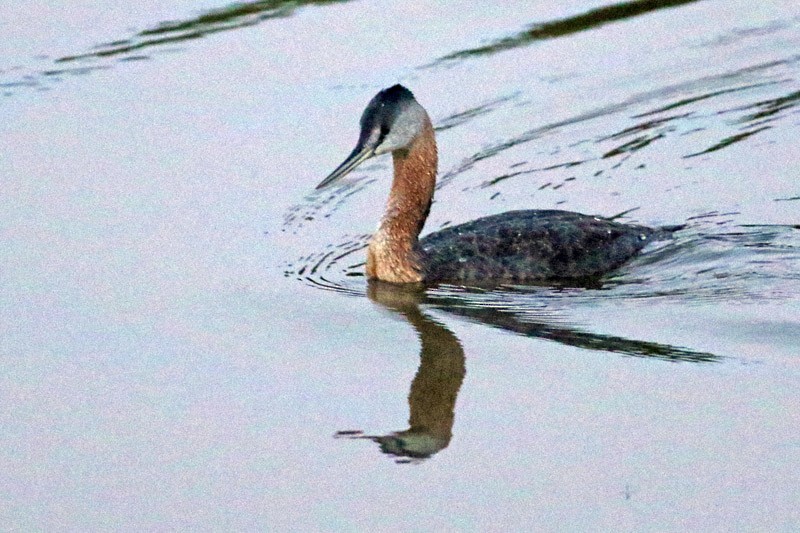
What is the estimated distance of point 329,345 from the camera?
9.02 m

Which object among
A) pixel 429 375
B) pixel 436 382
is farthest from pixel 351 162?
pixel 436 382

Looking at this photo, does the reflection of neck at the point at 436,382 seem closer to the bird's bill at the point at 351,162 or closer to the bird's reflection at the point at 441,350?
the bird's reflection at the point at 441,350

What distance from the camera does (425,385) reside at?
27.9ft

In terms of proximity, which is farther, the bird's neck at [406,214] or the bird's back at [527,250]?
the bird's neck at [406,214]

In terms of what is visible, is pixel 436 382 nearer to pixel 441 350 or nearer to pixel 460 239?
pixel 441 350

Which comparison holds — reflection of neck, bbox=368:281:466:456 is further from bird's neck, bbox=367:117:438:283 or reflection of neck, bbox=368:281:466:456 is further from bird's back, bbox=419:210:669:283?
bird's back, bbox=419:210:669:283

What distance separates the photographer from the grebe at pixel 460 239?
10.3m

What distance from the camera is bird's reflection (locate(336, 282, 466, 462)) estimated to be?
7.68 meters

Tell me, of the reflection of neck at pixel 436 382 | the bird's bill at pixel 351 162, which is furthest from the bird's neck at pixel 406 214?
the reflection of neck at pixel 436 382

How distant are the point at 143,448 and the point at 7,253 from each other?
316 cm

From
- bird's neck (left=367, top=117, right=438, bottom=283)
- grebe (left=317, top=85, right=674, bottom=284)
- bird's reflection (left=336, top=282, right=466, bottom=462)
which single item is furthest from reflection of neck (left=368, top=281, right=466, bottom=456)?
grebe (left=317, top=85, right=674, bottom=284)

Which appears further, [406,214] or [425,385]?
[406,214]

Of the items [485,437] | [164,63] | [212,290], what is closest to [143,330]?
[212,290]

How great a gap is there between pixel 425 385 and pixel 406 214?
94.4 inches
